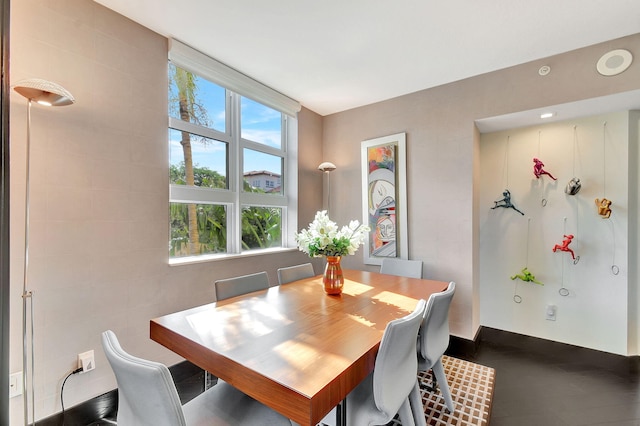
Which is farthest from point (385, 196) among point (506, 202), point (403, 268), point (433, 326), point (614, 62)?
point (614, 62)

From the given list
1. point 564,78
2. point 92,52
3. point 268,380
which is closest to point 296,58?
point 92,52

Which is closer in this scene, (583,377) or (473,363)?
(583,377)

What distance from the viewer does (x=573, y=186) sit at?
2564mm

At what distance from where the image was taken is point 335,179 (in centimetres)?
373

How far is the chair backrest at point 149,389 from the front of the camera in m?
0.79

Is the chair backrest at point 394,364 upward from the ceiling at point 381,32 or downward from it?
downward

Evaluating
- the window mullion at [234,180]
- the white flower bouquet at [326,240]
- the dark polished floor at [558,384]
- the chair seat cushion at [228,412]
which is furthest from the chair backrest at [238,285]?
the dark polished floor at [558,384]

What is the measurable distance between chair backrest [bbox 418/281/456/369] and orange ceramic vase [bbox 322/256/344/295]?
0.57 m

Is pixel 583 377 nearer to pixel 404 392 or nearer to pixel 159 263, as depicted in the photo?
pixel 404 392

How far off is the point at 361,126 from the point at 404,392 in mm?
2947

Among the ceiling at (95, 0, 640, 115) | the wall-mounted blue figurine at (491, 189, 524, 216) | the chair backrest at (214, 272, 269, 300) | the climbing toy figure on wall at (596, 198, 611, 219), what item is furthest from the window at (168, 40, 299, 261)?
the climbing toy figure on wall at (596, 198, 611, 219)

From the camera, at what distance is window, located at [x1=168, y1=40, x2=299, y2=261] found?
2.35 metres

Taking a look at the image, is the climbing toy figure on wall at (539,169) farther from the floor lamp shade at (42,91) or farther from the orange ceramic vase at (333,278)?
the floor lamp shade at (42,91)

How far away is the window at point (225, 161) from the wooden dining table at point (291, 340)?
41.2 inches
